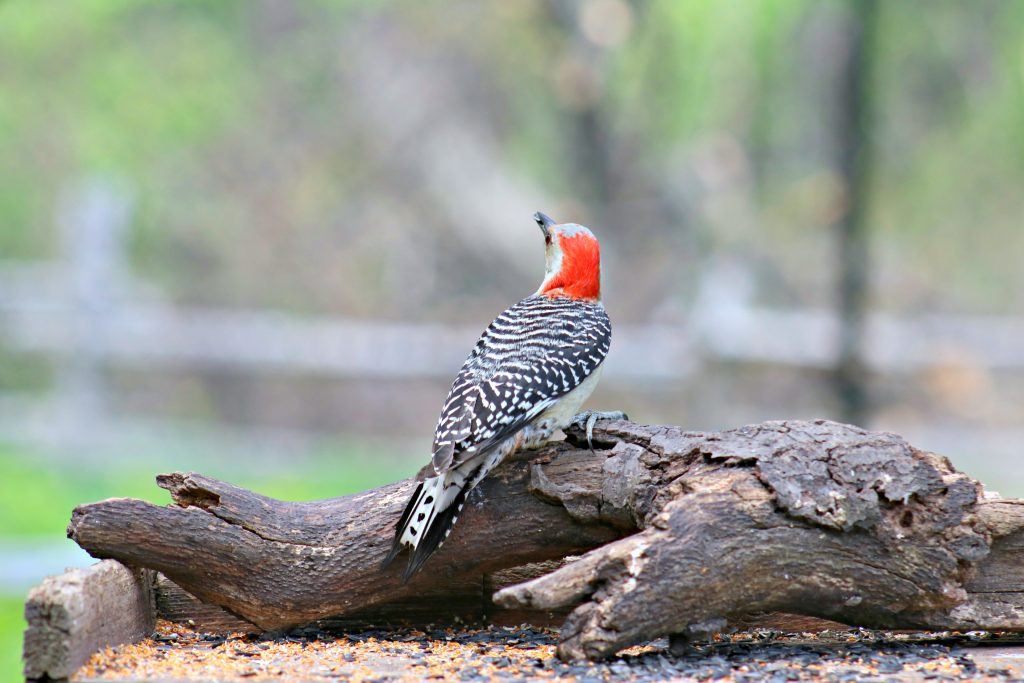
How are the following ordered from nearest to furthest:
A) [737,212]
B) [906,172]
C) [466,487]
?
1. [466,487]
2. [737,212]
3. [906,172]

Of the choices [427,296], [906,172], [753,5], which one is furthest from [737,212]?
[427,296]

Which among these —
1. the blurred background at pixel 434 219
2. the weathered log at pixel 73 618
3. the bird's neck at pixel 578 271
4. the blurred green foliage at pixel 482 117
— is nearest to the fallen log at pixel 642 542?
the weathered log at pixel 73 618

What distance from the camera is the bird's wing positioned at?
335cm

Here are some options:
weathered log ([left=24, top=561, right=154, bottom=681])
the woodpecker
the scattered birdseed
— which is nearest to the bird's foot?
the woodpecker

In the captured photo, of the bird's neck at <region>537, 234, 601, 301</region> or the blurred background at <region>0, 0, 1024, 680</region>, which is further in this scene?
the blurred background at <region>0, 0, 1024, 680</region>

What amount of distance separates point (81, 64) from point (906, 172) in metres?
9.69

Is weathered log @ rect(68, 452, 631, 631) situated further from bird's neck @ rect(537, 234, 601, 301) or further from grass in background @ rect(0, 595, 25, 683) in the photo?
grass in background @ rect(0, 595, 25, 683)

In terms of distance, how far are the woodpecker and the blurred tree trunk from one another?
10.6ft

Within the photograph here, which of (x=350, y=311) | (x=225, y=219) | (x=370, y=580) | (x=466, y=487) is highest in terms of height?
(x=225, y=219)

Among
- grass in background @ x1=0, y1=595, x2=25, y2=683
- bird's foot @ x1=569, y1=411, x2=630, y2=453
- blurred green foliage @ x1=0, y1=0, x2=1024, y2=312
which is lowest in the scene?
grass in background @ x1=0, y1=595, x2=25, y2=683

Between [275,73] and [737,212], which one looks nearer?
[737,212]

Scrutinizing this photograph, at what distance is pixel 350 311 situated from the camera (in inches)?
615

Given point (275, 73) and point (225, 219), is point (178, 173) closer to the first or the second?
point (225, 219)

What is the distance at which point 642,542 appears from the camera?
9.86 ft
